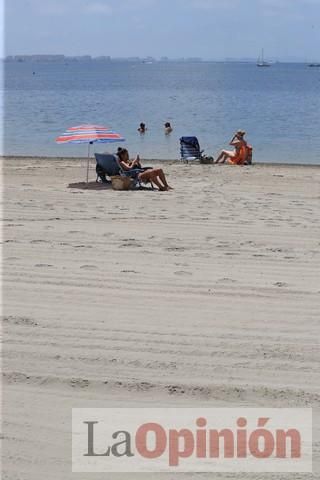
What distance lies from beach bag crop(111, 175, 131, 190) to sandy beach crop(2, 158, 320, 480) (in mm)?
1910

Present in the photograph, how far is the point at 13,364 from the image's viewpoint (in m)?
5.04

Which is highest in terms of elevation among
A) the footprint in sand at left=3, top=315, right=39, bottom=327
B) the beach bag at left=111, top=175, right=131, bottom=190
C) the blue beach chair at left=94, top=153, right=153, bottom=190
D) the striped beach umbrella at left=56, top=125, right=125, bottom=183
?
the striped beach umbrella at left=56, top=125, right=125, bottom=183

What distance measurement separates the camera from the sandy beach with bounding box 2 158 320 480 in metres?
4.58

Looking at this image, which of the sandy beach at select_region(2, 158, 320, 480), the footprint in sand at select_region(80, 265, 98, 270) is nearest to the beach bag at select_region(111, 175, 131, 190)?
the sandy beach at select_region(2, 158, 320, 480)

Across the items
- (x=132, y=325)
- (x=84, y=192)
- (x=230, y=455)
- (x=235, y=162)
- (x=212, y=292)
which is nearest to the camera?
(x=230, y=455)

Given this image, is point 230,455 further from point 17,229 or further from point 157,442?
point 17,229

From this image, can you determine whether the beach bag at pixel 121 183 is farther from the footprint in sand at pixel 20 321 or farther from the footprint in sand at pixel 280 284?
the footprint in sand at pixel 20 321

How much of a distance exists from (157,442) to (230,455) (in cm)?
38

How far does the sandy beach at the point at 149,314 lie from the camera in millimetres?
4578

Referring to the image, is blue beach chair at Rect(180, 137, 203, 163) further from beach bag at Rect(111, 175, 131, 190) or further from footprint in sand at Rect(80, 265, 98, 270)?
footprint in sand at Rect(80, 265, 98, 270)

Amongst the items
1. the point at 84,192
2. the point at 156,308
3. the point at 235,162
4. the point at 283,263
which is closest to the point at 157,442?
the point at 156,308

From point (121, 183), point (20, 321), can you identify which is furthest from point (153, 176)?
point (20, 321)

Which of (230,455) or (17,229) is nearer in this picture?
(230,455)

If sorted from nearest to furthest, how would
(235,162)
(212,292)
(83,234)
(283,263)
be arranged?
1. (212,292)
2. (283,263)
3. (83,234)
4. (235,162)
